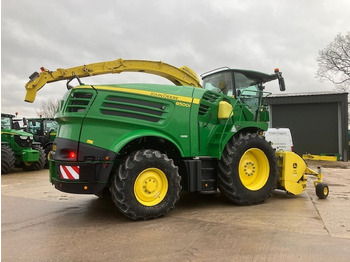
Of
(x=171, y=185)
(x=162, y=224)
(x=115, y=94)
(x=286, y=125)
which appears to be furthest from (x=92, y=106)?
(x=286, y=125)

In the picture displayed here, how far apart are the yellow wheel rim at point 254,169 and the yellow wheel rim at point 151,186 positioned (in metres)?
1.69

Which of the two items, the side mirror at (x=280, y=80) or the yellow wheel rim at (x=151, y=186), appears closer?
the yellow wheel rim at (x=151, y=186)

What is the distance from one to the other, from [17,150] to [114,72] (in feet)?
24.6

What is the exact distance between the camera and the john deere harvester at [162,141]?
14.6ft

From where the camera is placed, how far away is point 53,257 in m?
3.28

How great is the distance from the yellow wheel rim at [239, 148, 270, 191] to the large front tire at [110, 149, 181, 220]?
1.56 m

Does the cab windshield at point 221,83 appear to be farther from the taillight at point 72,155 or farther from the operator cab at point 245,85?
the taillight at point 72,155

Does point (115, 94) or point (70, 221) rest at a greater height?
point (115, 94)

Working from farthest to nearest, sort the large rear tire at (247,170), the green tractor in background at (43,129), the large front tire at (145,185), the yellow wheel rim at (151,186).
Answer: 1. the green tractor in background at (43,129)
2. the large rear tire at (247,170)
3. the yellow wheel rim at (151,186)
4. the large front tire at (145,185)

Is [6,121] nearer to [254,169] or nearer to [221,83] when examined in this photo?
[221,83]

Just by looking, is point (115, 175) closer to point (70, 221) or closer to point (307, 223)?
point (70, 221)

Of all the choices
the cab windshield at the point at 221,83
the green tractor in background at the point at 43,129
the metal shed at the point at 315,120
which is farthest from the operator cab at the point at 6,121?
the metal shed at the point at 315,120

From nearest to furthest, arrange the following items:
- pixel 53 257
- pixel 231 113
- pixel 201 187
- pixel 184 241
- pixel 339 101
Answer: pixel 53 257 < pixel 184 241 < pixel 201 187 < pixel 231 113 < pixel 339 101

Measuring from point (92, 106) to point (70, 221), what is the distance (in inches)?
69.6
